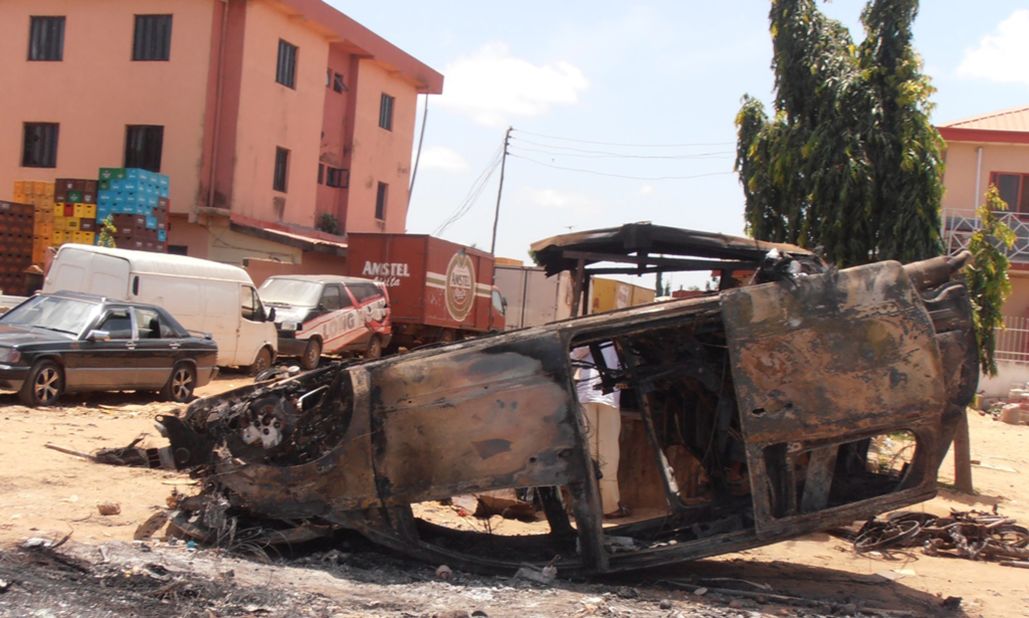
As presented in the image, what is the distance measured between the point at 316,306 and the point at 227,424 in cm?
1328

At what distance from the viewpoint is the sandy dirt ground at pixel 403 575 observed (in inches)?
208

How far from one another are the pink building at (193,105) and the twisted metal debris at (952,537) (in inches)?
853

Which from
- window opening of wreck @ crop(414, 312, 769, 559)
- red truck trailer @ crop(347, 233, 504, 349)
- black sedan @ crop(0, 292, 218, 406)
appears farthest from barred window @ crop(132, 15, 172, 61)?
window opening of wreck @ crop(414, 312, 769, 559)

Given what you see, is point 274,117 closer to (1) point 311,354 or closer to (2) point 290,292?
(2) point 290,292

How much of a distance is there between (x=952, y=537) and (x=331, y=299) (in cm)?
1382

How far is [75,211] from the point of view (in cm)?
2272

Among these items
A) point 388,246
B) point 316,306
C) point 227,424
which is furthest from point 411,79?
point 227,424

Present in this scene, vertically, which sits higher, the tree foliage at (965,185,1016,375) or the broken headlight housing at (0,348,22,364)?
the tree foliage at (965,185,1016,375)

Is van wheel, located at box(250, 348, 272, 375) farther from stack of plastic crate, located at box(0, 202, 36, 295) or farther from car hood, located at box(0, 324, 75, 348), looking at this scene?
stack of plastic crate, located at box(0, 202, 36, 295)

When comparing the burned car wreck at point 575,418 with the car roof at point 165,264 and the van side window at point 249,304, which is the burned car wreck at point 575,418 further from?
the van side window at point 249,304

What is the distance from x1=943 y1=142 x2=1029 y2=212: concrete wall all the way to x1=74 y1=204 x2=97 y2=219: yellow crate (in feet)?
71.7

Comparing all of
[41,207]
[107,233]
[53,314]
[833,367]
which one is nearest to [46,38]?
[41,207]

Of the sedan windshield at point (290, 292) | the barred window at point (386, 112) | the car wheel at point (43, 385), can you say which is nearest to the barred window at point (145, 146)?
the barred window at point (386, 112)

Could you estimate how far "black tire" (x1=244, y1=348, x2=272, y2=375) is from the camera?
17484 mm
